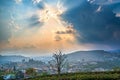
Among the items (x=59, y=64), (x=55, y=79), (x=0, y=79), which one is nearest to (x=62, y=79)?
(x=55, y=79)

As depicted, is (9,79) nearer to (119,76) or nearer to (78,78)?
(78,78)

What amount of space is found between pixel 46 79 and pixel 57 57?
1313 cm

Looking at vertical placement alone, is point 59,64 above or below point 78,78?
above

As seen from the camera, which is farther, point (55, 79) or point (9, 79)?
point (9, 79)

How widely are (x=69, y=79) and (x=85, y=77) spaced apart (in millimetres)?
2050

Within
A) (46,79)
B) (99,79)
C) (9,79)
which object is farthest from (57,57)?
(99,79)

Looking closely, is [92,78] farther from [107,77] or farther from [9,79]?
[9,79]

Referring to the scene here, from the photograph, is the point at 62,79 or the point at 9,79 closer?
the point at 62,79

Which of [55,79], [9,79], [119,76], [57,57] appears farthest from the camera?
[57,57]

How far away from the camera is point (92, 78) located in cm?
3139


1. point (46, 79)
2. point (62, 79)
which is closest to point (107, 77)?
point (62, 79)

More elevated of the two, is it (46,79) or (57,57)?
(57,57)

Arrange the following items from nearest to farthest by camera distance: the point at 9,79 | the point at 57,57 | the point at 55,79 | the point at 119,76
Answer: the point at 119,76 → the point at 55,79 → the point at 9,79 → the point at 57,57

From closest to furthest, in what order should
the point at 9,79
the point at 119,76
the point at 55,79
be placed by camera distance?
the point at 119,76, the point at 55,79, the point at 9,79
